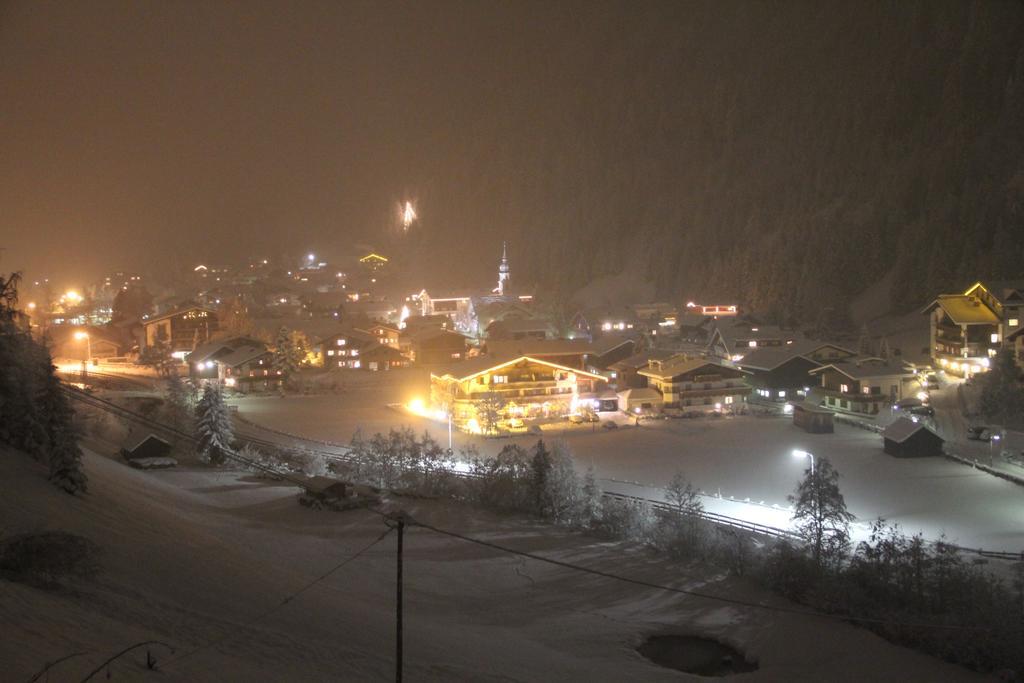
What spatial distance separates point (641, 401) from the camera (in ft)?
68.5

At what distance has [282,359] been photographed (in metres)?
25.3

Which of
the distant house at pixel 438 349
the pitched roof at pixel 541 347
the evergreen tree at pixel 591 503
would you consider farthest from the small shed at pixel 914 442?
the distant house at pixel 438 349

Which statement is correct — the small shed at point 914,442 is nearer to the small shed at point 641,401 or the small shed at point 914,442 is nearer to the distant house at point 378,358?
the small shed at point 641,401

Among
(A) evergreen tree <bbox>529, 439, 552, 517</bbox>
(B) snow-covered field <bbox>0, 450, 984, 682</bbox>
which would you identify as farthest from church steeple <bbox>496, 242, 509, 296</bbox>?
(B) snow-covered field <bbox>0, 450, 984, 682</bbox>

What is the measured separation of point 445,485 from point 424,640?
613 centimetres

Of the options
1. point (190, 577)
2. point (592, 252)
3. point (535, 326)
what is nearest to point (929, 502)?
point (190, 577)

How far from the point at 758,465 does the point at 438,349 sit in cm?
1732

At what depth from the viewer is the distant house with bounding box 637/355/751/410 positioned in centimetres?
2108

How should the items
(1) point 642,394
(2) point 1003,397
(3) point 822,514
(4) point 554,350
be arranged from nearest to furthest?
1. (3) point 822,514
2. (2) point 1003,397
3. (1) point 642,394
4. (4) point 554,350

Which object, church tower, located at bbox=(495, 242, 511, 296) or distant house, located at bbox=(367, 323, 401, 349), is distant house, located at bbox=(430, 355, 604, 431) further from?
church tower, located at bbox=(495, 242, 511, 296)

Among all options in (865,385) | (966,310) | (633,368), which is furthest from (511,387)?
(966,310)

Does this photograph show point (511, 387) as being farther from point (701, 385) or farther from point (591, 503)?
point (591, 503)

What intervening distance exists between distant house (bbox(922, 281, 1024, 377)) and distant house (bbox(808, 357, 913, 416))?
266 cm

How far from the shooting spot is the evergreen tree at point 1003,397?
17078 millimetres
